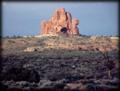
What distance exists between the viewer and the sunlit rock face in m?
71.9

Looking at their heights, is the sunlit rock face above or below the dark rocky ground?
above

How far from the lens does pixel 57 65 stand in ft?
137

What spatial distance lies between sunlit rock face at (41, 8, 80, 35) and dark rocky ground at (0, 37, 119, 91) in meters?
8.82

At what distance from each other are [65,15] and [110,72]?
→ 3937 centimetres

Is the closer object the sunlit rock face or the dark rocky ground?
the dark rocky ground

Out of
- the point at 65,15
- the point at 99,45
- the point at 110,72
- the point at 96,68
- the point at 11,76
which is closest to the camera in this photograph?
the point at 11,76

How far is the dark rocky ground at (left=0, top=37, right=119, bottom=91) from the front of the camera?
2577 cm

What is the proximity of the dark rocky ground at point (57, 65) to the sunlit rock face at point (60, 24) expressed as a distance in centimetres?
882

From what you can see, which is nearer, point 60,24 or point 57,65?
point 57,65

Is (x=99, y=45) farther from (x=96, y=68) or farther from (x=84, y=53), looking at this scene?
(x=96, y=68)

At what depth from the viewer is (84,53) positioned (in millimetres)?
52000

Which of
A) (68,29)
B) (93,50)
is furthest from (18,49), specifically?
(68,29)

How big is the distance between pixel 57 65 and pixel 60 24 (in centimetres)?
3271

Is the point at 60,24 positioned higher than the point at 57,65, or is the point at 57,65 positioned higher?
the point at 60,24
